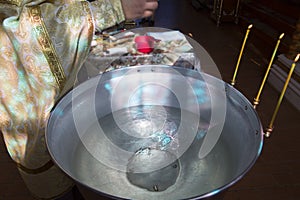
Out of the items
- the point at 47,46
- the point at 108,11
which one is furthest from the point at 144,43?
the point at 47,46

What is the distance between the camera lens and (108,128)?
0.60 meters

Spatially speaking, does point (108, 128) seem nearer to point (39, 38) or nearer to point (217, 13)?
point (39, 38)

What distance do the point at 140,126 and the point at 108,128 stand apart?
0.07 meters

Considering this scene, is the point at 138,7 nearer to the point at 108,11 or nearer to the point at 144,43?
the point at 108,11

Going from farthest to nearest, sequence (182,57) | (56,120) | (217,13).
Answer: (217,13) → (182,57) → (56,120)

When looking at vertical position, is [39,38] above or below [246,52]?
above

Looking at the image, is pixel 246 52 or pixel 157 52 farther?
pixel 246 52

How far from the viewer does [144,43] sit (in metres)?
1.02

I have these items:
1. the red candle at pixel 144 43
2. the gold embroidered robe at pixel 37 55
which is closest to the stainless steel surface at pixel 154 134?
the gold embroidered robe at pixel 37 55

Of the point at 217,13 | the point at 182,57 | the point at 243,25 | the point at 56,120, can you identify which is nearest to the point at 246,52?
the point at 243,25

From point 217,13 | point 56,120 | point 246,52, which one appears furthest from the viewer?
point 217,13

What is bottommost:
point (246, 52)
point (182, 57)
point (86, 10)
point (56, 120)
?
point (246, 52)

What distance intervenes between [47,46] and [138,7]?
252 mm

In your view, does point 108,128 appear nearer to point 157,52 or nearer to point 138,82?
point 138,82
